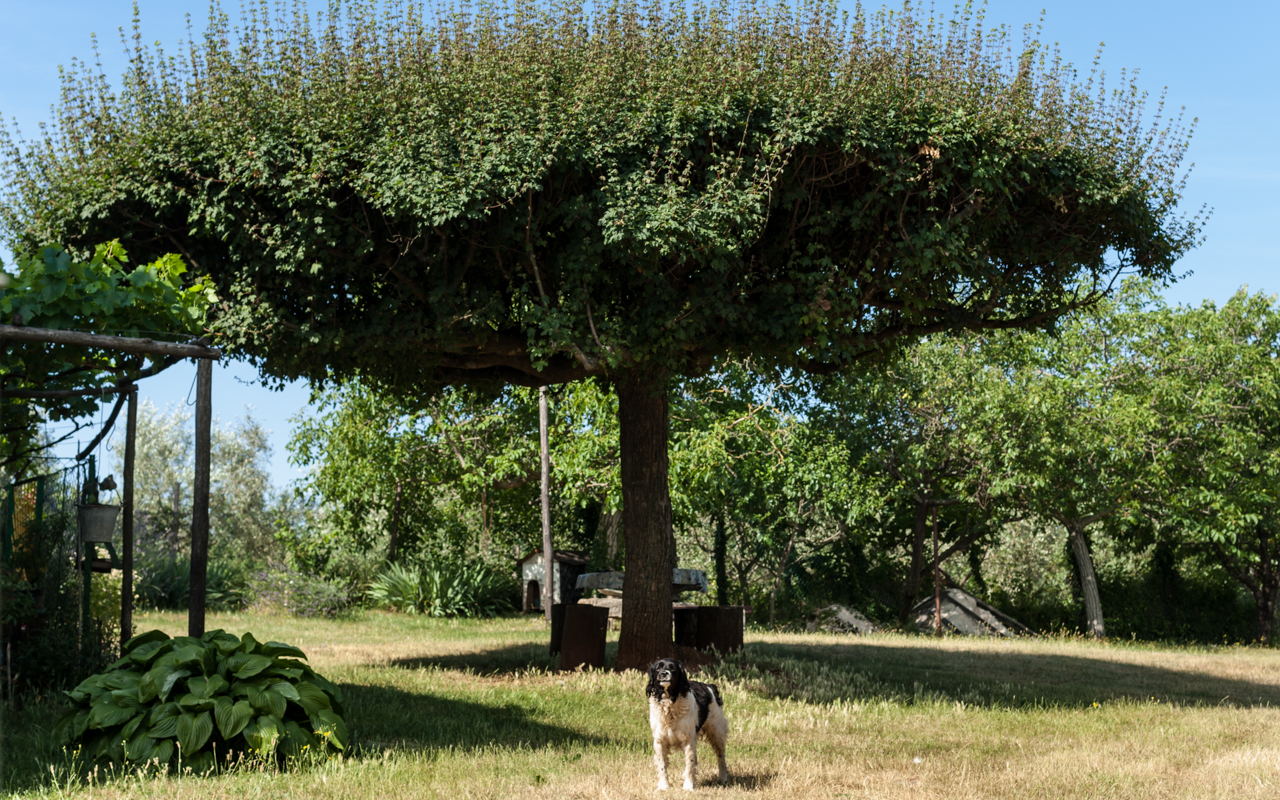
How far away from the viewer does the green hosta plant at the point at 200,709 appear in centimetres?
648

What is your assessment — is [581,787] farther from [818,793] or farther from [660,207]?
[660,207]

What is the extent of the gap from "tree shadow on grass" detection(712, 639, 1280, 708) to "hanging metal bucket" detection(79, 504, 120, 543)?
21.8 ft

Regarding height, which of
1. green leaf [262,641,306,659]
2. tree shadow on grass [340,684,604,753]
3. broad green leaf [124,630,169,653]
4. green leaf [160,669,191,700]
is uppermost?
broad green leaf [124,630,169,653]

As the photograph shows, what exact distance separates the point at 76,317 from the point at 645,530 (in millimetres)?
6716

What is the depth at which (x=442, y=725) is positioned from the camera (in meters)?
8.41

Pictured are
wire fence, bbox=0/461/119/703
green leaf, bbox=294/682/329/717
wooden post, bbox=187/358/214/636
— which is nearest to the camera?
green leaf, bbox=294/682/329/717

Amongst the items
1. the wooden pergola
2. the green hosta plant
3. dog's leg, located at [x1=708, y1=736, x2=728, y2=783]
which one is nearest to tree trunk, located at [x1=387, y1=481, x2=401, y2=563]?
the wooden pergola

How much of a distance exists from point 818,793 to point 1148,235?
28.0 ft

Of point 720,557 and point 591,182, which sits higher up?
point 591,182

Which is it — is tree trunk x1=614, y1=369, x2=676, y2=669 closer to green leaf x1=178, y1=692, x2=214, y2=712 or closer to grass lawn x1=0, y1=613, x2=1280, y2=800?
grass lawn x1=0, y1=613, x2=1280, y2=800

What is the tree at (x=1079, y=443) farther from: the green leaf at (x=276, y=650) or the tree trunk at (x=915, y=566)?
the green leaf at (x=276, y=650)

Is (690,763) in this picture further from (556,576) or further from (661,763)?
(556,576)

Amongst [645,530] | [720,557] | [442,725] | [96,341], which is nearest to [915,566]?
[720,557]

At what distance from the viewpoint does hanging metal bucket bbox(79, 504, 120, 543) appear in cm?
949
